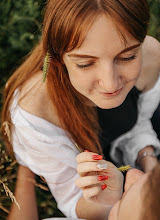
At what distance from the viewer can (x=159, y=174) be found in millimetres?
1111

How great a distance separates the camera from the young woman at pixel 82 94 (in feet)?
4.90

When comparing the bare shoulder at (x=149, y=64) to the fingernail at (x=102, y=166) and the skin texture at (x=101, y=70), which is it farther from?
the fingernail at (x=102, y=166)

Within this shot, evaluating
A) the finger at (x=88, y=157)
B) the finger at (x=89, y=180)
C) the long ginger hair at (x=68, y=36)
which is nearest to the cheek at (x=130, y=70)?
the long ginger hair at (x=68, y=36)

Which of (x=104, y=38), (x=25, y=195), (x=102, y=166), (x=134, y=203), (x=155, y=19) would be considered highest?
(x=104, y=38)

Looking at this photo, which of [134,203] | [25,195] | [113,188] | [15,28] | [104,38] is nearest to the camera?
[134,203]

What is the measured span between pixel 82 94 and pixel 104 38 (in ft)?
2.27

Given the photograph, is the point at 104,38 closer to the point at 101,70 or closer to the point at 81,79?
the point at 101,70

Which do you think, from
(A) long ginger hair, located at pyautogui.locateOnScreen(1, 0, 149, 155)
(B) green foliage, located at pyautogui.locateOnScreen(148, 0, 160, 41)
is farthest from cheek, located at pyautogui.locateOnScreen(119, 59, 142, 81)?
(B) green foliage, located at pyautogui.locateOnScreen(148, 0, 160, 41)

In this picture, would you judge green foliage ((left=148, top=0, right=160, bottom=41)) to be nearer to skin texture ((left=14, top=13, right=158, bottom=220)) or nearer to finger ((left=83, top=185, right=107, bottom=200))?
skin texture ((left=14, top=13, right=158, bottom=220))

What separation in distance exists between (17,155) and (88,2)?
133 cm

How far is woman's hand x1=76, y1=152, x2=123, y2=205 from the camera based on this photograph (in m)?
1.58

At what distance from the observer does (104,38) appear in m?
1.46

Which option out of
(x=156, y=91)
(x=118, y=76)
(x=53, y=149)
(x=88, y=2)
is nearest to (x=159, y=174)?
(x=118, y=76)

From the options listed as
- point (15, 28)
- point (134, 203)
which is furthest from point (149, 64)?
point (15, 28)
